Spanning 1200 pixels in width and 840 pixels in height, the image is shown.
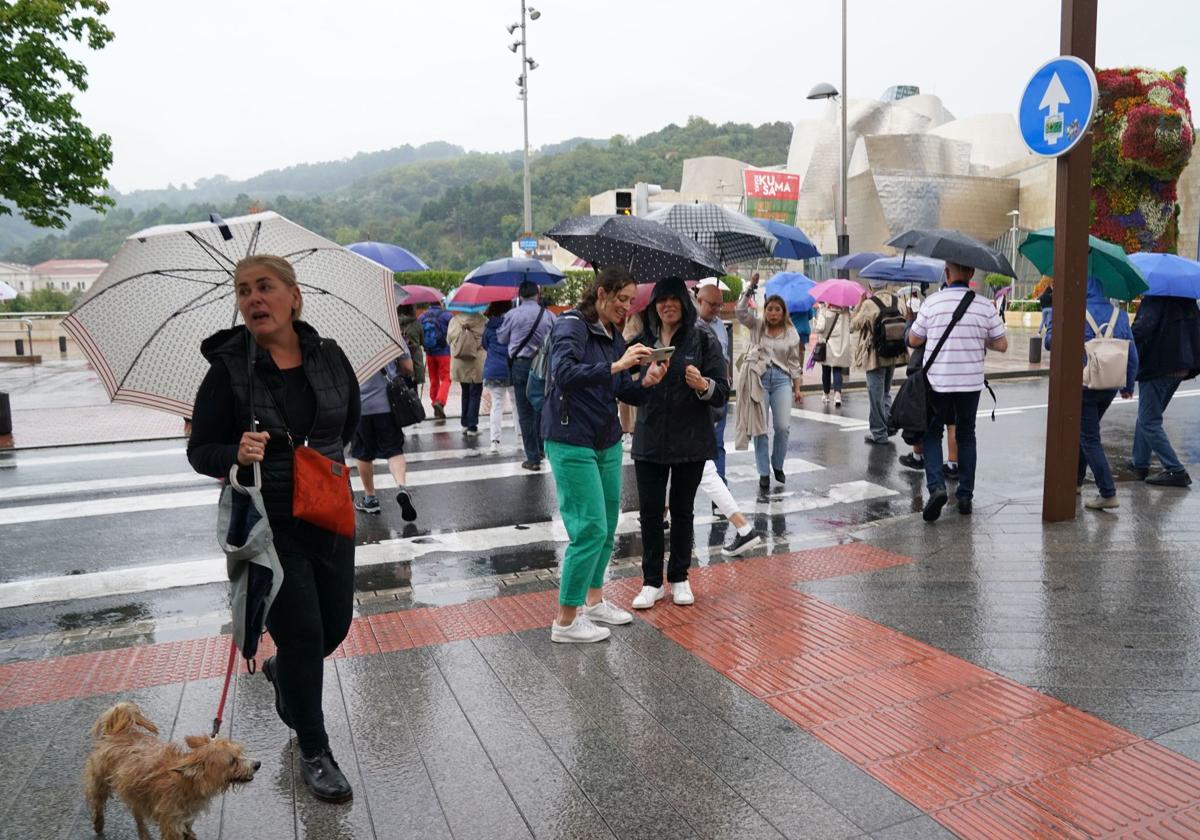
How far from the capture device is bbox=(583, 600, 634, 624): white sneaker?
4902 millimetres

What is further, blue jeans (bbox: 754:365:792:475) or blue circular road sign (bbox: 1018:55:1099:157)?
blue jeans (bbox: 754:365:792:475)

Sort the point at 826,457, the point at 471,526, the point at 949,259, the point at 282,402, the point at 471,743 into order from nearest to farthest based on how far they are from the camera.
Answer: the point at 282,402
the point at 471,743
the point at 949,259
the point at 471,526
the point at 826,457

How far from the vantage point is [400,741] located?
3.66 metres

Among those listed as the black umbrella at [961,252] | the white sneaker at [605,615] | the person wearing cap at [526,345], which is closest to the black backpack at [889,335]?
the black umbrella at [961,252]

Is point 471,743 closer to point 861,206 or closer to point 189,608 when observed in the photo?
point 189,608

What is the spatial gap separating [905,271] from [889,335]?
4.42 ft

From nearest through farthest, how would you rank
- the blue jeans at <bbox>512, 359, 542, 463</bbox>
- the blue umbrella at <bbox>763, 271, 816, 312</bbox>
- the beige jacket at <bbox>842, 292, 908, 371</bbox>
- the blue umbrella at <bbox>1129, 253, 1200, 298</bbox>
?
the blue umbrella at <bbox>1129, 253, 1200, 298</bbox> → the blue jeans at <bbox>512, 359, 542, 463</bbox> → the beige jacket at <bbox>842, 292, 908, 371</bbox> → the blue umbrella at <bbox>763, 271, 816, 312</bbox>

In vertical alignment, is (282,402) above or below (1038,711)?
above

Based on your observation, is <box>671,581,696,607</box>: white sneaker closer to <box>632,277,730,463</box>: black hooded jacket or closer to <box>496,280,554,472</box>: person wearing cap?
<box>632,277,730,463</box>: black hooded jacket

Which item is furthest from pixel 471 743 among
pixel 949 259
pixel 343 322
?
pixel 949 259

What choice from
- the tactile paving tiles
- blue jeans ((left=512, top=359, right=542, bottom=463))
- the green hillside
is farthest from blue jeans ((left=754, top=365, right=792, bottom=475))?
the green hillside

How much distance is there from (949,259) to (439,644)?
4.61m

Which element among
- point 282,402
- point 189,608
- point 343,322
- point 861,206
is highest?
point 861,206

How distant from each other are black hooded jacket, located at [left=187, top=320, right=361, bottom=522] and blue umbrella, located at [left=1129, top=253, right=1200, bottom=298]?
6493 millimetres
